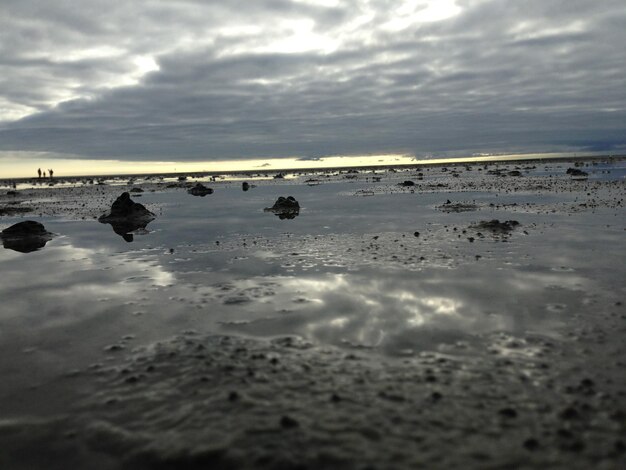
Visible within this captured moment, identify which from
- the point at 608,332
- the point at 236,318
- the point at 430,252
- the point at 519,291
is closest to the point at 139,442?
the point at 236,318

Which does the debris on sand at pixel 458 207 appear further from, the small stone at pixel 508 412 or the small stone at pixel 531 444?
Result: the small stone at pixel 531 444

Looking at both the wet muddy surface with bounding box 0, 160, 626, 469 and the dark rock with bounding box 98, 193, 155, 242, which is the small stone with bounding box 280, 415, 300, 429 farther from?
the dark rock with bounding box 98, 193, 155, 242

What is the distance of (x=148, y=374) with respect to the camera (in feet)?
25.7

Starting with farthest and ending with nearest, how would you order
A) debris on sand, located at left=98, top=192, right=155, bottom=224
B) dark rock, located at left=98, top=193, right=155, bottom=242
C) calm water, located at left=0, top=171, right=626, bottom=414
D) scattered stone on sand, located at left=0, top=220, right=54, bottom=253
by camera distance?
1. debris on sand, located at left=98, top=192, right=155, bottom=224
2. dark rock, located at left=98, top=193, right=155, bottom=242
3. scattered stone on sand, located at left=0, top=220, right=54, bottom=253
4. calm water, located at left=0, top=171, right=626, bottom=414

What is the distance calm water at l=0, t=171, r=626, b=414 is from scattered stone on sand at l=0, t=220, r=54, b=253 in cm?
137

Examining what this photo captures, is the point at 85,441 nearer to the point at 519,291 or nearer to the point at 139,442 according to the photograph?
the point at 139,442

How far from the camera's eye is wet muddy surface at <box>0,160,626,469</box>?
5.63 meters

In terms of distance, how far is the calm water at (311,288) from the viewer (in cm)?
934

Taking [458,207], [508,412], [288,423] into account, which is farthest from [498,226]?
[288,423]

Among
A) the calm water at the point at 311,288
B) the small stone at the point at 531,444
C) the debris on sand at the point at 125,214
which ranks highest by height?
the debris on sand at the point at 125,214

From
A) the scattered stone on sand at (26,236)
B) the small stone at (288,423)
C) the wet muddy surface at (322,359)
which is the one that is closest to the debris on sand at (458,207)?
the wet muddy surface at (322,359)

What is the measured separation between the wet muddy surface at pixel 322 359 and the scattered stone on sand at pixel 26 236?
6707mm

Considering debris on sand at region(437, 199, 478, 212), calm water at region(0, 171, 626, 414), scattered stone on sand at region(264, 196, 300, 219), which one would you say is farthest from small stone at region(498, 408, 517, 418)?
scattered stone on sand at region(264, 196, 300, 219)

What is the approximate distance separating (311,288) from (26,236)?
2054cm
